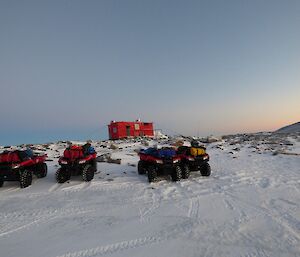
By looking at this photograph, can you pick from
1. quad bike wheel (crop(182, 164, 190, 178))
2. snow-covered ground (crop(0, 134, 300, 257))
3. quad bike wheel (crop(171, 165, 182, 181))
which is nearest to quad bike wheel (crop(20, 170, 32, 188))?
snow-covered ground (crop(0, 134, 300, 257))

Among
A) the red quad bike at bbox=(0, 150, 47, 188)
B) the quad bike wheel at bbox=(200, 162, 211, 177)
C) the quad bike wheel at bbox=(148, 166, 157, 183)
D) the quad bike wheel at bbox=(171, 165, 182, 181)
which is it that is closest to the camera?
the red quad bike at bbox=(0, 150, 47, 188)

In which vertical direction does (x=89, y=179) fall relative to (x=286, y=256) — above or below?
above

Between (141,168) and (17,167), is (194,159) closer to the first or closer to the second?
(141,168)

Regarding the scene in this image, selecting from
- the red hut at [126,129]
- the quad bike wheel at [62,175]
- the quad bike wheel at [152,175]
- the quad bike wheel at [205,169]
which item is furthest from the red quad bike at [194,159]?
the red hut at [126,129]

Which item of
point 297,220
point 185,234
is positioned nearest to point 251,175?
point 297,220

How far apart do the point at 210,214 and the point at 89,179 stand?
551 cm

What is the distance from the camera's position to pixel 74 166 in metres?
11.3

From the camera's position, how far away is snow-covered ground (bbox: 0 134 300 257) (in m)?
5.46

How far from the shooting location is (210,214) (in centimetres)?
742

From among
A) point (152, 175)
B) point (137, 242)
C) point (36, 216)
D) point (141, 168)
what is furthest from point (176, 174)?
point (137, 242)

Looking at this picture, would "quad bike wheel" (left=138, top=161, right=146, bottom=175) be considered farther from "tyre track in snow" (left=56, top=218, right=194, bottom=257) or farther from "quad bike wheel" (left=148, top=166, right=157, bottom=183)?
"tyre track in snow" (left=56, top=218, right=194, bottom=257)

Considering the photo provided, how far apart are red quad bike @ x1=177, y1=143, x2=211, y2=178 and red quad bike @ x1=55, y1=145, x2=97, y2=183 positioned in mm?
3696

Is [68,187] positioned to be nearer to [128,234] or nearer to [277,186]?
[128,234]

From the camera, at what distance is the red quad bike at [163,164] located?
11.3 m
